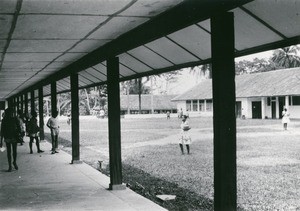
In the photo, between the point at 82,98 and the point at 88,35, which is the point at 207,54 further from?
the point at 82,98

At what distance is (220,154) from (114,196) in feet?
12.9

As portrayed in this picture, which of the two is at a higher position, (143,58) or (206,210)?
(143,58)

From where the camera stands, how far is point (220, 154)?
4.46m

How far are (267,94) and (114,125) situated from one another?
38.7 metres

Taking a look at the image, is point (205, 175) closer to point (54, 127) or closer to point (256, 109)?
point (54, 127)

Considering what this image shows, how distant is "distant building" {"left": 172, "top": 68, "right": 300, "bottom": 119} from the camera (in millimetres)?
43156

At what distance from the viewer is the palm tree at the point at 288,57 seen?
226 feet

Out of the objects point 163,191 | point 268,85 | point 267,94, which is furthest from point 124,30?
point 268,85

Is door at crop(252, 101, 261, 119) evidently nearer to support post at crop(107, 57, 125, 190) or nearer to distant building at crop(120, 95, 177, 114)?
distant building at crop(120, 95, 177, 114)

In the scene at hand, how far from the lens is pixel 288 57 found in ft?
228

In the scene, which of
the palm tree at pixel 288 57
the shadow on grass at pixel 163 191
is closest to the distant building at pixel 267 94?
the palm tree at pixel 288 57

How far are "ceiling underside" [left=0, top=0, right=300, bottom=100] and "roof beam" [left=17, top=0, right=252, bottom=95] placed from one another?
0.03 meters

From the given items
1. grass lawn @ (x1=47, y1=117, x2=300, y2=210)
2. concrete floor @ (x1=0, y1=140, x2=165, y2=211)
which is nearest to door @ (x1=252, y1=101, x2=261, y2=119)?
grass lawn @ (x1=47, y1=117, x2=300, y2=210)

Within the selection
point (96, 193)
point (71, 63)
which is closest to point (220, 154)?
point (96, 193)
